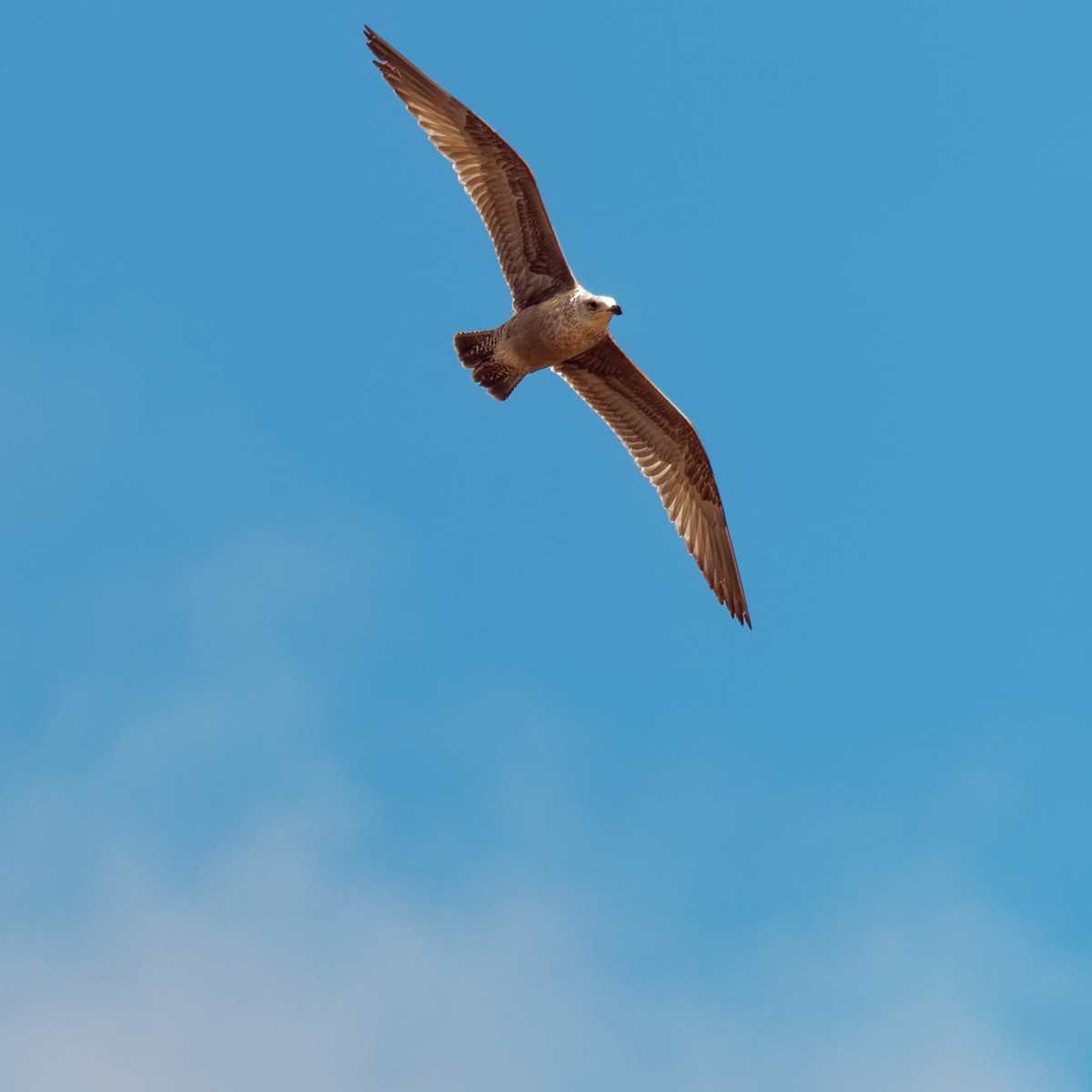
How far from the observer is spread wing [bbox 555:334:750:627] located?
20094 mm

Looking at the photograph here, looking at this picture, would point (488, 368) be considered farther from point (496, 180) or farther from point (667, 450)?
point (667, 450)

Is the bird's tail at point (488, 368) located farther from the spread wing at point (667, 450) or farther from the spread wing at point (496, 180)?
the spread wing at point (667, 450)

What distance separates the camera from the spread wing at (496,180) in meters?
18.4

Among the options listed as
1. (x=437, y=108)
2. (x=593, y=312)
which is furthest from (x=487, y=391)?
(x=437, y=108)

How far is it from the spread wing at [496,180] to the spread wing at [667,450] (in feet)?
4.01

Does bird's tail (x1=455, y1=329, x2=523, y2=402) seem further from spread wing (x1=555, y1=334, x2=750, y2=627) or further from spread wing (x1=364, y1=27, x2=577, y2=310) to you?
spread wing (x1=555, y1=334, x2=750, y2=627)

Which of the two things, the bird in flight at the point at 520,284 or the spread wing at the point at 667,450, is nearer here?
the bird in flight at the point at 520,284

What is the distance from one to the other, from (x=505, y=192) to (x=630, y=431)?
377cm

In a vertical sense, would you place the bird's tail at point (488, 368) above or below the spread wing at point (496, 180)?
below

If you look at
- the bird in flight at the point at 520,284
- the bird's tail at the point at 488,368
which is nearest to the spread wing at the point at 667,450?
the bird in flight at the point at 520,284

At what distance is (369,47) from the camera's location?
61.7 feet

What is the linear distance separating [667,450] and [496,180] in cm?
440

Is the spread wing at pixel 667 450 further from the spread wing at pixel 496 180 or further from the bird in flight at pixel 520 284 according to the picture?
the spread wing at pixel 496 180

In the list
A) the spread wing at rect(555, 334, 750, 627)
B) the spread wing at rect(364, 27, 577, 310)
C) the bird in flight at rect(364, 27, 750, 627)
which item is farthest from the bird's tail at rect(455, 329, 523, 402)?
the spread wing at rect(555, 334, 750, 627)
